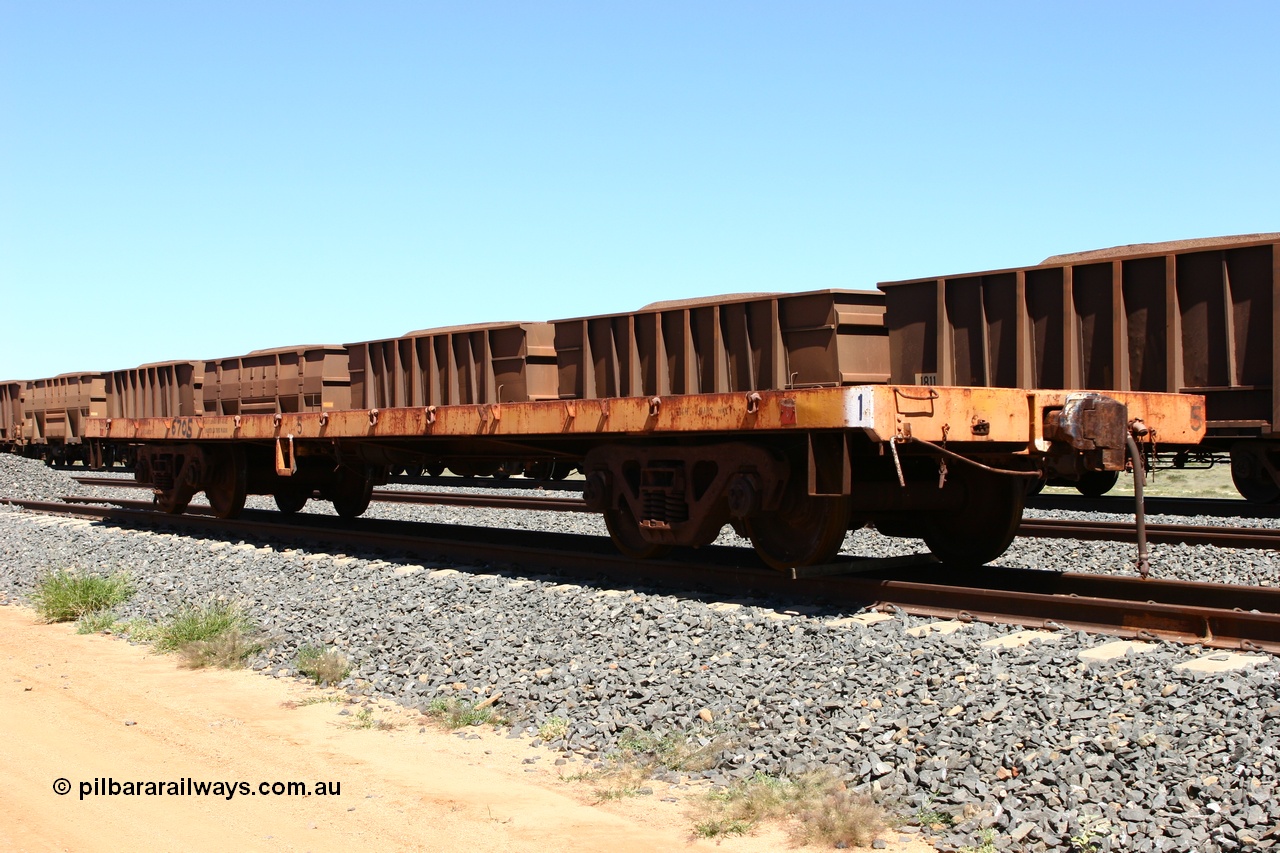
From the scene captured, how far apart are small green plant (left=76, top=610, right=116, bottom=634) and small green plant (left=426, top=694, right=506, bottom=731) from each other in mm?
4113

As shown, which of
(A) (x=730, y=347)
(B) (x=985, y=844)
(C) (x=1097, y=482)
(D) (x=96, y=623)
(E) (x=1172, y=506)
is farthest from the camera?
(C) (x=1097, y=482)

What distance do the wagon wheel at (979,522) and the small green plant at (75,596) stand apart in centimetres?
713

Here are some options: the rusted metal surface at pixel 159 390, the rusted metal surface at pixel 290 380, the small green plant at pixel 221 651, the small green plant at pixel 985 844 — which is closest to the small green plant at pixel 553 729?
the small green plant at pixel 985 844

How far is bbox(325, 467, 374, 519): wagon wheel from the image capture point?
15.7m

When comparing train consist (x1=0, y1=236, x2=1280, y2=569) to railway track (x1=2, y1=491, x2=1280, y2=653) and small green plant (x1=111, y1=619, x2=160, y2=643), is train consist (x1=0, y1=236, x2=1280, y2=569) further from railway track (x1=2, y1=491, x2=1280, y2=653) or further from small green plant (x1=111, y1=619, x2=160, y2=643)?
small green plant (x1=111, y1=619, x2=160, y2=643)

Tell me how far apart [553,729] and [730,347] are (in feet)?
18.6

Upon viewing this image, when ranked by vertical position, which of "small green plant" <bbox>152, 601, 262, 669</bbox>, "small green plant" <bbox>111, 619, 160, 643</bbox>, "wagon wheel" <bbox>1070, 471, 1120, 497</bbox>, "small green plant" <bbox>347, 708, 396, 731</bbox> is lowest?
"wagon wheel" <bbox>1070, 471, 1120, 497</bbox>

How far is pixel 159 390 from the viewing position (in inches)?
784

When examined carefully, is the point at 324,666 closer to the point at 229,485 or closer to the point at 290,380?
the point at 290,380

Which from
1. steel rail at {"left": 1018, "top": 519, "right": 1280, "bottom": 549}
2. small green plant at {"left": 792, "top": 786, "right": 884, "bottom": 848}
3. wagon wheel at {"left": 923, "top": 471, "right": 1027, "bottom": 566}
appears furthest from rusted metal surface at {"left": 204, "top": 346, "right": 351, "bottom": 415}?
small green plant at {"left": 792, "top": 786, "right": 884, "bottom": 848}

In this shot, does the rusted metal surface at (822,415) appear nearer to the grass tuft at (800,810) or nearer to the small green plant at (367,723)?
the grass tuft at (800,810)

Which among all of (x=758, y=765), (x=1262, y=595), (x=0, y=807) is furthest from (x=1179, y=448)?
(x=0, y=807)

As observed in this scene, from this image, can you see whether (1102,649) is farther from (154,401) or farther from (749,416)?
(154,401)

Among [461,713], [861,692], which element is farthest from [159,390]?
[861,692]
